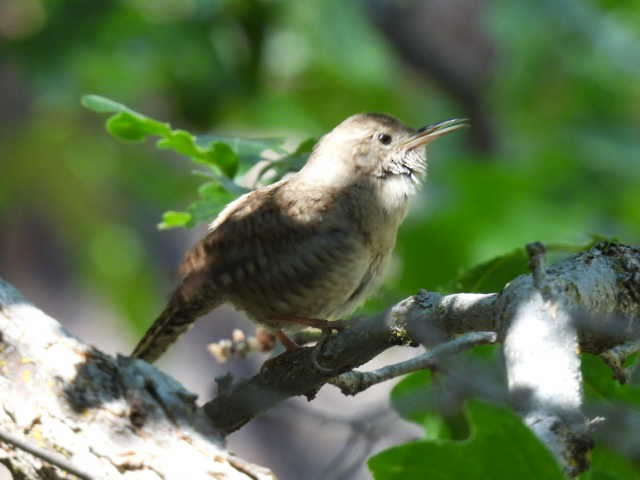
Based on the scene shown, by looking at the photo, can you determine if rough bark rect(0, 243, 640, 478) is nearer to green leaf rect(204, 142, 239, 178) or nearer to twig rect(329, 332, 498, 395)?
twig rect(329, 332, 498, 395)

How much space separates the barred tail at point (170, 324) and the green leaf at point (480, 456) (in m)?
1.55

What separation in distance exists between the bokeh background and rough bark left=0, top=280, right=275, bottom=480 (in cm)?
370

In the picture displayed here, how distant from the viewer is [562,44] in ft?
28.8

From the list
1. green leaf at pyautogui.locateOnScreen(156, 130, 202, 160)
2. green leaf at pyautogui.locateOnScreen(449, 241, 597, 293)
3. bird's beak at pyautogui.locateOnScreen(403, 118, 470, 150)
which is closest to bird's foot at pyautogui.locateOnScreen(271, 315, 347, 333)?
green leaf at pyautogui.locateOnScreen(449, 241, 597, 293)

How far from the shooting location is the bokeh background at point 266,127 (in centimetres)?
788

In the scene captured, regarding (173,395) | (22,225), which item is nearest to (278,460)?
(22,225)

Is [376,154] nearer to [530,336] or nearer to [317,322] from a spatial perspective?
[317,322]

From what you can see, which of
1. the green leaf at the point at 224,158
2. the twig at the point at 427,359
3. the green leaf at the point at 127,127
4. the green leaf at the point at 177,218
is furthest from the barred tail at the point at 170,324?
the twig at the point at 427,359

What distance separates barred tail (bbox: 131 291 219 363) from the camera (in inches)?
149

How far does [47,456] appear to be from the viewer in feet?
8.51

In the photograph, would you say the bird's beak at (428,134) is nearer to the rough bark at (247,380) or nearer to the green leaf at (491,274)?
the green leaf at (491,274)

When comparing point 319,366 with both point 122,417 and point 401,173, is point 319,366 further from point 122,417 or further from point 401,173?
point 401,173

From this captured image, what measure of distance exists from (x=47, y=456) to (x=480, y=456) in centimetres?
104

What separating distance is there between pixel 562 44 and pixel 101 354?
636 cm
